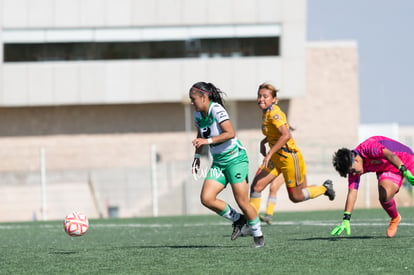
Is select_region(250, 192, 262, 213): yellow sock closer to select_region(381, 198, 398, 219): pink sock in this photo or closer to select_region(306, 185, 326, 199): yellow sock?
select_region(306, 185, 326, 199): yellow sock

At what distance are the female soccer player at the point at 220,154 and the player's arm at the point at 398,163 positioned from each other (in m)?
1.63

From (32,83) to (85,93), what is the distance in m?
2.42

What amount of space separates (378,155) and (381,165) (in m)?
0.33

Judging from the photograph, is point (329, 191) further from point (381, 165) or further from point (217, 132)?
→ point (217, 132)

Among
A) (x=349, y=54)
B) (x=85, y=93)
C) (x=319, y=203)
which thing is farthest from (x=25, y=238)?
(x=349, y=54)

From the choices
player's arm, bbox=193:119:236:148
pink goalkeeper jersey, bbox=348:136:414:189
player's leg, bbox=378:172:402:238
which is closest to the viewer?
player's arm, bbox=193:119:236:148

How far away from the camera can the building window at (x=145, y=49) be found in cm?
4212

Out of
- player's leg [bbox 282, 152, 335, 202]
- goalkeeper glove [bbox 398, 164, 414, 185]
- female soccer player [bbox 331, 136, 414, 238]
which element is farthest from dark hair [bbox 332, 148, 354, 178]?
player's leg [bbox 282, 152, 335, 202]

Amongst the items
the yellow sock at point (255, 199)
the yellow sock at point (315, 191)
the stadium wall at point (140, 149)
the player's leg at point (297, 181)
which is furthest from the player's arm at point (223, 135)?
the stadium wall at point (140, 149)

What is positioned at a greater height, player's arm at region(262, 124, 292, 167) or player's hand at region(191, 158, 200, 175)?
player's arm at region(262, 124, 292, 167)

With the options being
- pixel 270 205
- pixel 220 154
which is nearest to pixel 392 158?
pixel 220 154

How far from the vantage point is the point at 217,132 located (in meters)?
10.3

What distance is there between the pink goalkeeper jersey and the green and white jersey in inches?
59.5

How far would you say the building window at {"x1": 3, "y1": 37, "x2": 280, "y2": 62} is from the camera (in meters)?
42.1
